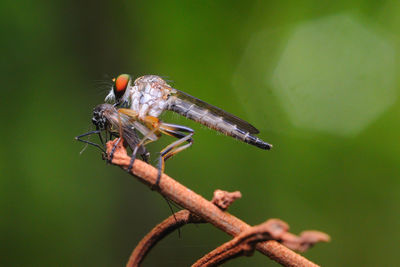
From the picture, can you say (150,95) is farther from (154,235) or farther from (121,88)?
(154,235)

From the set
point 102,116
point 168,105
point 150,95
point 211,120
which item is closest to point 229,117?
point 211,120

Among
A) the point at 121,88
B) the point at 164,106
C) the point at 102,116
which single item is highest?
the point at 164,106

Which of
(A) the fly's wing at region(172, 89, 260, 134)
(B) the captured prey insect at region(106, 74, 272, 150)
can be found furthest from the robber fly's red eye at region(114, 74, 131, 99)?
(A) the fly's wing at region(172, 89, 260, 134)

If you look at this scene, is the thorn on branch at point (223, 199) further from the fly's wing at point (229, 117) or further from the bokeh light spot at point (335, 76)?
the bokeh light spot at point (335, 76)

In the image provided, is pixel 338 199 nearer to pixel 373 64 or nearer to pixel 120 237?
pixel 373 64

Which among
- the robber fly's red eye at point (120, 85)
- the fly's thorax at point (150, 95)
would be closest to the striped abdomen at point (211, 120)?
the fly's thorax at point (150, 95)
